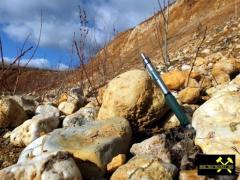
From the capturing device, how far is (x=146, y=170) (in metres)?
2.85

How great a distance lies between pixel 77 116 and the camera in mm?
4625

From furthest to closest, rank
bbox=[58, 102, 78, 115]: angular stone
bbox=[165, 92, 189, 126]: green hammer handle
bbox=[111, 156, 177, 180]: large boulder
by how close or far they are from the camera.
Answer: bbox=[58, 102, 78, 115]: angular stone < bbox=[165, 92, 189, 126]: green hammer handle < bbox=[111, 156, 177, 180]: large boulder

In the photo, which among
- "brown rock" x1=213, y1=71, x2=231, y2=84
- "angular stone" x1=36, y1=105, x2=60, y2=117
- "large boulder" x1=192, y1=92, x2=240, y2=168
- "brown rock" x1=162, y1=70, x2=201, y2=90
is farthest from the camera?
"brown rock" x1=213, y1=71, x2=231, y2=84

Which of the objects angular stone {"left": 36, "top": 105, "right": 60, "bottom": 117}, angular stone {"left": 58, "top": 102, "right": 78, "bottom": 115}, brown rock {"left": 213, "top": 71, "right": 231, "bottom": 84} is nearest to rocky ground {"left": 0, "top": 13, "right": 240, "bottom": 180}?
angular stone {"left": 36, "top": 105, "right": 60, "bottom": 117}

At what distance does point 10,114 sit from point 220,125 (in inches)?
95.1

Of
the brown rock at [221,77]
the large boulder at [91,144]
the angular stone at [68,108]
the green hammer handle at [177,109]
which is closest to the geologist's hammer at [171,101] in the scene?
the green hammer handle at [177,109]

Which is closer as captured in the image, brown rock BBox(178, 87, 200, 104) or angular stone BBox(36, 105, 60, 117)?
brown rock BBox(178, 87, 200, 104)

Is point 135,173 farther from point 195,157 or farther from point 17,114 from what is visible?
point 17,114

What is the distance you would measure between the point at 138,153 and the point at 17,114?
6.44 feet

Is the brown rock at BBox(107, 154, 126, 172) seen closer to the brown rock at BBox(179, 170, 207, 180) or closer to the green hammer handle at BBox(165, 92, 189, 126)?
the brown rock at BBox(179, 170, 207, 180)

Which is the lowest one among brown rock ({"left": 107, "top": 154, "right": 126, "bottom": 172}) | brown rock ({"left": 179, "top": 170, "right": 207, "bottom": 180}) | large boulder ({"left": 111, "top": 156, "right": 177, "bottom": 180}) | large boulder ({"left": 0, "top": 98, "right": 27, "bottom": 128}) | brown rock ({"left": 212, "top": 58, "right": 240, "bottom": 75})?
brown rock ({"left": 179, "top": 170, "right": 207, "bottom": 180})

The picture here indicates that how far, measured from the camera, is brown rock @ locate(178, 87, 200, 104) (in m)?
4.67

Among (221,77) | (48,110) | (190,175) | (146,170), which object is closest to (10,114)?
(48,110)

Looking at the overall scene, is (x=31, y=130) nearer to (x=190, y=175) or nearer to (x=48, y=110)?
(x=48, y=110)
